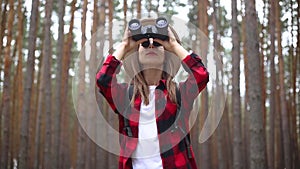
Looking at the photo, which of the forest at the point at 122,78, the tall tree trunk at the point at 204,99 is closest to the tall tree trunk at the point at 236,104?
the forest at the point at 122,78

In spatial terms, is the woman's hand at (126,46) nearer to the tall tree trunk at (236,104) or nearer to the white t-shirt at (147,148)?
the white t-shirt at (147,148)

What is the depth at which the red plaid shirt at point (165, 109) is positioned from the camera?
3.67 feet

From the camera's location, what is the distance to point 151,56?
3.86 ft

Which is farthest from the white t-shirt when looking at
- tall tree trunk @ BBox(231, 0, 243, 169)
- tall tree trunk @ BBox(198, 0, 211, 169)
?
tall tree trunk @ BBox(198, 0, 211, 169)

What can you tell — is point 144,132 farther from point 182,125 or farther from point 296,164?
point 296,164

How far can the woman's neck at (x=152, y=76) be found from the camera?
3.96 feet

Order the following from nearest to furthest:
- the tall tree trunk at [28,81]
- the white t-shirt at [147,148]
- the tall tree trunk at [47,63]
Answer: the white t-shirt at [147,148] → the tall tree trunk at [28,81] → the tall tree trunk at [47,63]

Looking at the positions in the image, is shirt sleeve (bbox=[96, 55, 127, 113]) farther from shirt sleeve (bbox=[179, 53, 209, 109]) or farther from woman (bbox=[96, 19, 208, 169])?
shirt sleeve (bbox=[179, 53, 209, 109])

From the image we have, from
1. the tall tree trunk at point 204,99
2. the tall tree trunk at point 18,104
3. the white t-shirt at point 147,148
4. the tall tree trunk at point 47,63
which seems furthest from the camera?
the tall tree trunk at point 18,104

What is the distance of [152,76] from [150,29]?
0.45 ft

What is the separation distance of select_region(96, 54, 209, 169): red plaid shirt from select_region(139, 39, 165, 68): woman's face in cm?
5

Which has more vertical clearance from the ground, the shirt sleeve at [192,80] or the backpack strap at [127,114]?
the shirt sleeve at [192,80]

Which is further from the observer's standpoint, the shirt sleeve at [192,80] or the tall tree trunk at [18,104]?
the tall tree trunk at [18,104]

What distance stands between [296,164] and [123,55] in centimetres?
743
